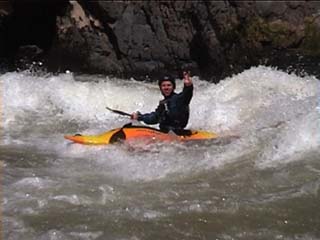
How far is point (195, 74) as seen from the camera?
1096 cm

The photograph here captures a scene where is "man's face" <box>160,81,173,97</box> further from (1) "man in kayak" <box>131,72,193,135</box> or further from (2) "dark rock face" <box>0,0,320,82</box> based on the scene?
(2) "dark rock face" <box>0,0,320,82</box>

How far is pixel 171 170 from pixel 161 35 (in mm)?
5546

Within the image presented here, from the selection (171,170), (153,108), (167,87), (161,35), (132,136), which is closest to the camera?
(171,170)

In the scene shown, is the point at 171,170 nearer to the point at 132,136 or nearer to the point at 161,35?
the point at 132,136

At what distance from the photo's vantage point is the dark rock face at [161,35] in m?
10.4

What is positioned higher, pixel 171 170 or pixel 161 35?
pixel 161 35

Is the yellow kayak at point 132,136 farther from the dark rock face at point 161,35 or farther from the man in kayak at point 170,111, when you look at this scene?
the dark rock face at point 161,35

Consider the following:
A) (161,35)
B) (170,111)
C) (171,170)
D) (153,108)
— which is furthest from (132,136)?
(161,35)

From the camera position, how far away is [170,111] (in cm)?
671

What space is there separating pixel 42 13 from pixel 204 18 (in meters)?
3.56

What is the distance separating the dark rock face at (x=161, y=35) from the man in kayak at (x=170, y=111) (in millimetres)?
3907

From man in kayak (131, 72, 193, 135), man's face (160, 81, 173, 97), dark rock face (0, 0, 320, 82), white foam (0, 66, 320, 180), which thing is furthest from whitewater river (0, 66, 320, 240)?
dark rock face (0, 0, 320, 82)

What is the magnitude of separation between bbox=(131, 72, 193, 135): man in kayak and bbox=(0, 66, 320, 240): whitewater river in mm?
308

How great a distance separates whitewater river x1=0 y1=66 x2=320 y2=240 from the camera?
4551mm
